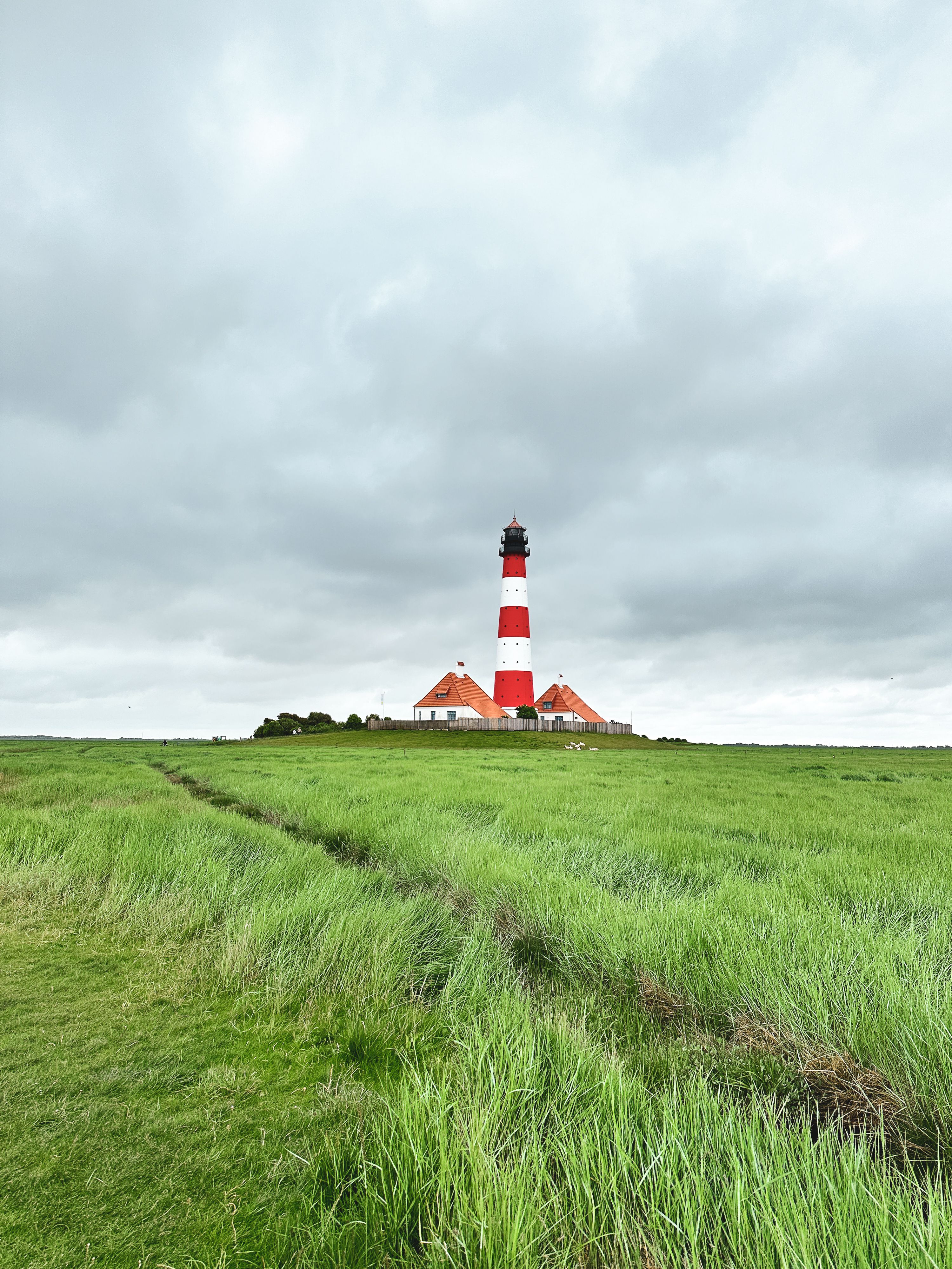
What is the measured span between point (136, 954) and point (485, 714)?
59.5 meters

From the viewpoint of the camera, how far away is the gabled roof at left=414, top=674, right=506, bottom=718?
205ft

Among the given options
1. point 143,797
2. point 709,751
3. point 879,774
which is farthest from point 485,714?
point 143,797

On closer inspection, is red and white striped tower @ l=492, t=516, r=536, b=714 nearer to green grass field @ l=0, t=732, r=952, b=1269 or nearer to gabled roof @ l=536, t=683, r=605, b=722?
gabled roof @ l=536, t=683, r=605, b=722

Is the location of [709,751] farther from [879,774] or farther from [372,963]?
[372,963]

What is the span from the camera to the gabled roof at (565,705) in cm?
6581

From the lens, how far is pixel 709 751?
147 ft

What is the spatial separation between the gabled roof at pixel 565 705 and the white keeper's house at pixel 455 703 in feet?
19.3

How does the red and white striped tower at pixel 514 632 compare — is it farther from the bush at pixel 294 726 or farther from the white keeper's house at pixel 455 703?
the bush at pixel 294 726

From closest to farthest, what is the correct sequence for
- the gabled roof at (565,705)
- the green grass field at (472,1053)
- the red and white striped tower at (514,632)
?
the green grass field at (472,1053) < the red and white striped tower at (514,632) < the gabled roof at (565,705)

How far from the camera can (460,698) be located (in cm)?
6325

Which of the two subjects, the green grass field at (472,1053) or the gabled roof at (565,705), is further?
the gabled roof at (565,705)

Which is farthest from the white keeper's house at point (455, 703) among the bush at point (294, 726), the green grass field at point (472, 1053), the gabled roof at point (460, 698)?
the green grass field at point (472, 1053)

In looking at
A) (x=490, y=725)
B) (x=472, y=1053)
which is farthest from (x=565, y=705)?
(x=472, y=1053)

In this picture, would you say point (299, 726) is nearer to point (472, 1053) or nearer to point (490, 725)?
point (490, 725)
